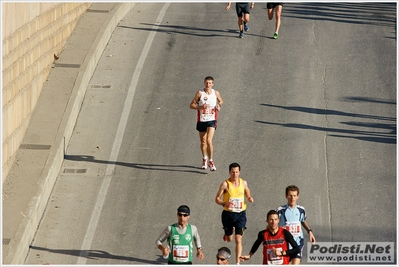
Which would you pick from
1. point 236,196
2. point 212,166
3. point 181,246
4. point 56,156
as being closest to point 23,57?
point 56,156

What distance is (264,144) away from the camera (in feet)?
58.5

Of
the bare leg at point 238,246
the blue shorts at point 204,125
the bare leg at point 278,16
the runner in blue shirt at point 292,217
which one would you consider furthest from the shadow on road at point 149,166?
the bare leg at point 278,16

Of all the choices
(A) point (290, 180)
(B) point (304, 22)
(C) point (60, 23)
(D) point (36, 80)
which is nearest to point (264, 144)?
(A) point (290, 180)

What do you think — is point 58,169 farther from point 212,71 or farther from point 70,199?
point 212,71

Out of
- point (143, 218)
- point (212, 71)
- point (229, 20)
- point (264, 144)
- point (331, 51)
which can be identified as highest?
point (229, 20)

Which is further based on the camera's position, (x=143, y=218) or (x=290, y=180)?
(x=290, y=180)

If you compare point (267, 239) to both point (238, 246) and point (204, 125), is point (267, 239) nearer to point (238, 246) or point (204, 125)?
point (238, 246)

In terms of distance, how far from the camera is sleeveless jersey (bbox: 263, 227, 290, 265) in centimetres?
1179

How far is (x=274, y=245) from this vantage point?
1179 cm

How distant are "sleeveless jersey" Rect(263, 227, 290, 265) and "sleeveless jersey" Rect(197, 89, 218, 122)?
4.68m

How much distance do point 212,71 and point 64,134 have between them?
5771 millimetres

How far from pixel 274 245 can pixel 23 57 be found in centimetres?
754

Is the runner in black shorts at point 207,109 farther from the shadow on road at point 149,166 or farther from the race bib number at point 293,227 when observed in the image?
the race bib number at point 293,227

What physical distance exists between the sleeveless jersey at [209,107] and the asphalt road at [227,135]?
3.83 feet
